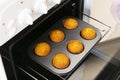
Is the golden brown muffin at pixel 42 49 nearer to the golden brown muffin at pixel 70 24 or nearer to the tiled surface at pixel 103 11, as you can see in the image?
the golden brown muffin at pixel 70 24

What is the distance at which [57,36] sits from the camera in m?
1.01

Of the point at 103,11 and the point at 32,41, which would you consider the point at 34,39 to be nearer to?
the point at 32,41

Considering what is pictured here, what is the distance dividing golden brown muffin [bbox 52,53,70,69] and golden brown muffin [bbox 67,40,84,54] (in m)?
0.04

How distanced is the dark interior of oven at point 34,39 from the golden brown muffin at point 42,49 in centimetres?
4

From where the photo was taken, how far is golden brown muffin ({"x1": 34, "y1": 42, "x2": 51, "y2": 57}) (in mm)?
979

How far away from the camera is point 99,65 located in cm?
167

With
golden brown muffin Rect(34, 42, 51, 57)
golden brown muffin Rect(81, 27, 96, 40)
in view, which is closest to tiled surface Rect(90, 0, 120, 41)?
golden brown muffin Rect(81, 27, 96, 40)

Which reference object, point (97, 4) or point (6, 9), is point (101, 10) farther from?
point (6, 9)

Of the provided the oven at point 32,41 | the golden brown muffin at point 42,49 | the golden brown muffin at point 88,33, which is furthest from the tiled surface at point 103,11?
the golden brown muffin at point 42,49

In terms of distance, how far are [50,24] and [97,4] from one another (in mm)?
243

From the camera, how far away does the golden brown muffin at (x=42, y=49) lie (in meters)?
0.98

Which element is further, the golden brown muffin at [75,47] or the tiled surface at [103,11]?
the tiled surface at [103,11]

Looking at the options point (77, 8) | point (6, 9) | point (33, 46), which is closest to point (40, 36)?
point (33, 46)

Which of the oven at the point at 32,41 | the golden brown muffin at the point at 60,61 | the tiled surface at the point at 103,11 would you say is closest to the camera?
the oven at the point at 32,41
